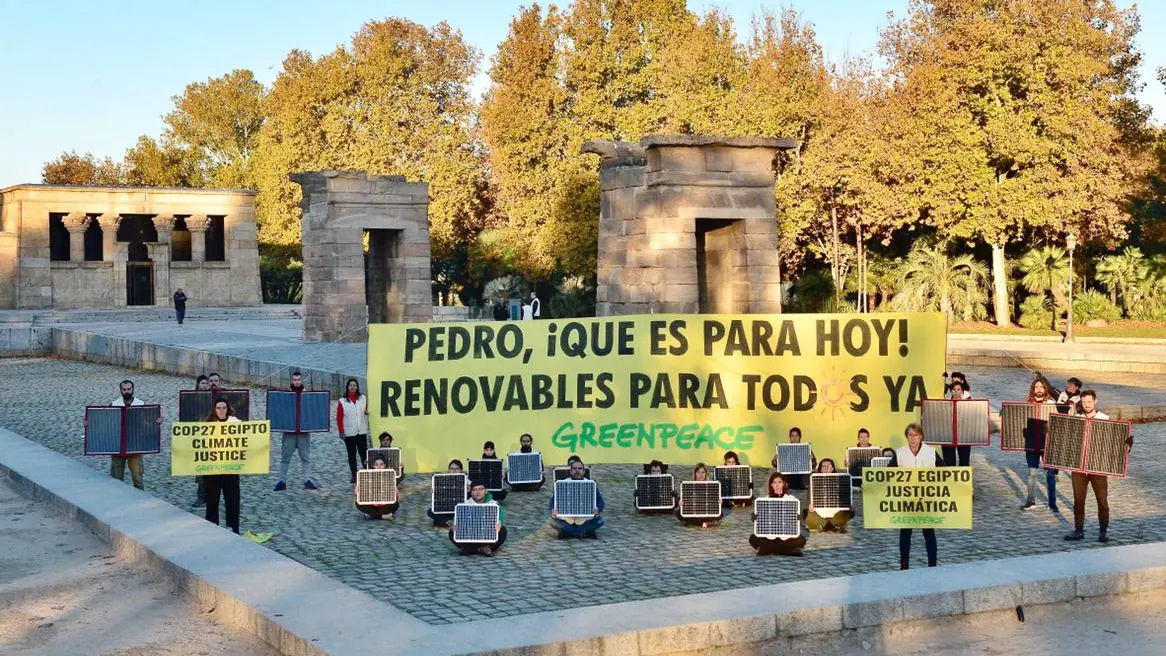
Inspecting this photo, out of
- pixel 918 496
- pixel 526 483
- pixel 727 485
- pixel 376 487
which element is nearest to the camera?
pixel 918 496

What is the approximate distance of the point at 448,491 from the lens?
1584 centimetres

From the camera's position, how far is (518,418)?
17.6 m

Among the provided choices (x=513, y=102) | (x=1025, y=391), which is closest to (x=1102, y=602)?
(x=1025, y=391)

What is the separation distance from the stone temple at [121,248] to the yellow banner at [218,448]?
2452 inches

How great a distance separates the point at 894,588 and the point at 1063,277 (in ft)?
140

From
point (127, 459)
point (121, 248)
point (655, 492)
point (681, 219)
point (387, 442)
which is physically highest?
point (121, 248)

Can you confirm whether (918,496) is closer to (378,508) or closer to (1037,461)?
(1037,461)

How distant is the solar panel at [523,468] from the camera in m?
17.9

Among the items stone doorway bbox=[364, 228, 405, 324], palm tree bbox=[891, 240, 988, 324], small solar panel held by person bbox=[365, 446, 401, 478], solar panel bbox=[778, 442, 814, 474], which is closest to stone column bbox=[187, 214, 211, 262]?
stone doorway bbox=[364, 228, 405, 324]

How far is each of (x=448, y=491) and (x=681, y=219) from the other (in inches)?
401

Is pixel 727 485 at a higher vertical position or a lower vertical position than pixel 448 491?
lower

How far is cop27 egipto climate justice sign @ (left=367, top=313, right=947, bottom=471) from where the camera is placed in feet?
57.4

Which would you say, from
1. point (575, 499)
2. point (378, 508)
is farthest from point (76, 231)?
point (575, 499)

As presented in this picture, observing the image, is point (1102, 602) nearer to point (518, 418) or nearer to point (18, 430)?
point (518, 418)
